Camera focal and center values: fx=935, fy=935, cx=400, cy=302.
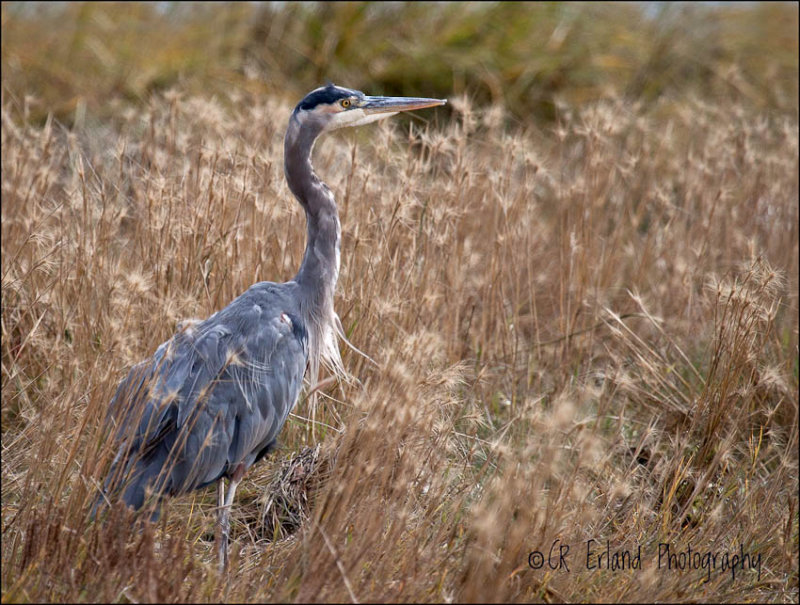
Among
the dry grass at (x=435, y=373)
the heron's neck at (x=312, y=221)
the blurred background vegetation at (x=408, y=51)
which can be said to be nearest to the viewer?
the dry grass at (x=435, y=373)

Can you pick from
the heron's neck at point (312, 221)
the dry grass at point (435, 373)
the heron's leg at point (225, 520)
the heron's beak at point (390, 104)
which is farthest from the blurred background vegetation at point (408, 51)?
the heron's leg at point (225, 520)

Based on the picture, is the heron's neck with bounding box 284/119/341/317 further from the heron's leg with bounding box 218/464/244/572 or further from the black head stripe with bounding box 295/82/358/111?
the heron's leg with bounding box 218/464/244/572

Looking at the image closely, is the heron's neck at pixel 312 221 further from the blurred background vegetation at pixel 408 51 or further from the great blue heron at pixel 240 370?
the blurred background vegetation at pixel 408 51

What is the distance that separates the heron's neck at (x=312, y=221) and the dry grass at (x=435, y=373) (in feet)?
0.72

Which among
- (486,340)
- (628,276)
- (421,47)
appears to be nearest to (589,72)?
(421,47)

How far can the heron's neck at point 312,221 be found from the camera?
3.31 metres

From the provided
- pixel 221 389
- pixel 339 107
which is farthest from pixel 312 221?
pixel 221 389

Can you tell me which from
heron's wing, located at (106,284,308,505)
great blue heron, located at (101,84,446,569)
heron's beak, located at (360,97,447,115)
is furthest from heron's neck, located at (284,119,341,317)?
heron's beak, located at (360,97,447,115)

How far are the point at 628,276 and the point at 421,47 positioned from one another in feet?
10.4

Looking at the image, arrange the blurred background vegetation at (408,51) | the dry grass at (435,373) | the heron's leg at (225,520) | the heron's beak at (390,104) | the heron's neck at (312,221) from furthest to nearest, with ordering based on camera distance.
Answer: the blurred background vegetation at (408,51) → the heron's beak at (390,104) → the heron's neck at (312,221) → the heron's leg at (225,520) → the dry grass at (435,373)

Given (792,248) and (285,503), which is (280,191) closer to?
(285,503)

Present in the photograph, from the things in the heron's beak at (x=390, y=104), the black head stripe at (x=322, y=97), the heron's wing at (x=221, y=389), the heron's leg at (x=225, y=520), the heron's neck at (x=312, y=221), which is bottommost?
the heron's leg at (x=225, y=520)

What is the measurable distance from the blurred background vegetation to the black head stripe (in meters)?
2.91

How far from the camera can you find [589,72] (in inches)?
306
